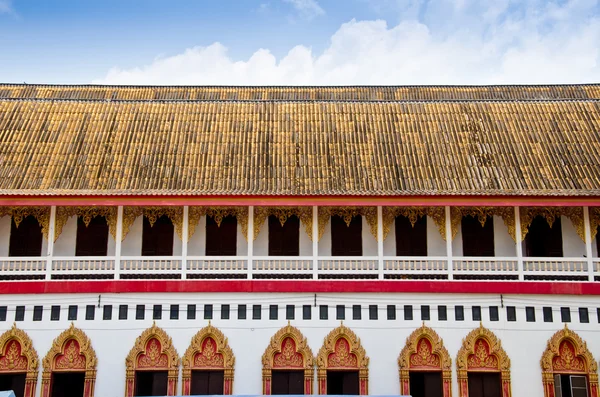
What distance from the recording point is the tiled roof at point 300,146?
17344 millimetres

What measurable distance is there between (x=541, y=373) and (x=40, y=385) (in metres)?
12.6

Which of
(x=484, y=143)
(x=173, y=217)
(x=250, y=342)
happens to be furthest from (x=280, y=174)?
(x=484, y=143)

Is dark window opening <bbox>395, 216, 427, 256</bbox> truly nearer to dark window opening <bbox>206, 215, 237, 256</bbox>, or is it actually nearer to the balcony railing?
the balcony railing

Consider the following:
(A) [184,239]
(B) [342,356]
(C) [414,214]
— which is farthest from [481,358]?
(A) [184,239]

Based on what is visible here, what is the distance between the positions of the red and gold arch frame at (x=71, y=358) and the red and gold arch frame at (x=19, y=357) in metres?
0.27

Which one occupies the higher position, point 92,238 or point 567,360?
point 92,238

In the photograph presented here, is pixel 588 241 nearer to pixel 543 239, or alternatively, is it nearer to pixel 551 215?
pixel 551 215

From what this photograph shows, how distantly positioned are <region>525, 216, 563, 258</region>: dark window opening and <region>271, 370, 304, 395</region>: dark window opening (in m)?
7.00

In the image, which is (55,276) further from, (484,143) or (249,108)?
(484,143)

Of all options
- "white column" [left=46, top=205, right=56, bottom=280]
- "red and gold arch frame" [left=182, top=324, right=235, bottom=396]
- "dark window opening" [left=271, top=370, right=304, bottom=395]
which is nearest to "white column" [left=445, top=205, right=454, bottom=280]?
"dark window opening" [left=271, top=370, right=304, bottom=395]

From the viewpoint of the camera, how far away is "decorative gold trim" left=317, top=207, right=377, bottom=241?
17562mm

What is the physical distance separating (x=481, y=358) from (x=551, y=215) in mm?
4215

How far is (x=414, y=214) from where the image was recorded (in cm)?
1766

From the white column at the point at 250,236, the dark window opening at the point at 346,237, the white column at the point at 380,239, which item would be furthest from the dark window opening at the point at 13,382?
the white column at the point at 380,239
